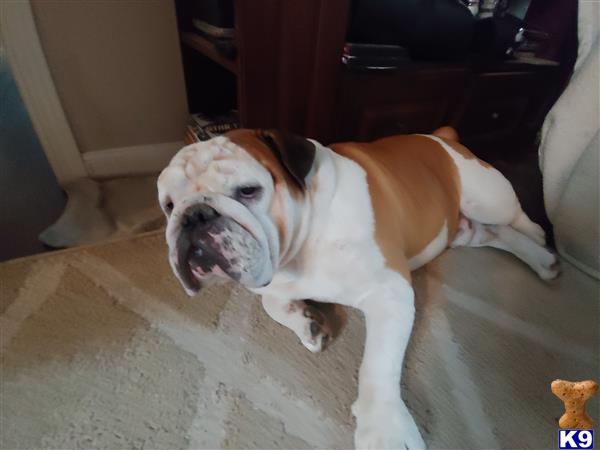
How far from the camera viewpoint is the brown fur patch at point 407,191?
2.48ft

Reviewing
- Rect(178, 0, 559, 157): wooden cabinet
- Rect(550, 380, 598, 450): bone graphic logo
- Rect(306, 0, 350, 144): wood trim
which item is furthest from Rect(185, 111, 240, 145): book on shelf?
Rect(550, 380, 598, 450): bone graphic logo

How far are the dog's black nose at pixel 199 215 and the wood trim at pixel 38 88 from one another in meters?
1.13

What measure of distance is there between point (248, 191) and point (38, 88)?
1.17 meters

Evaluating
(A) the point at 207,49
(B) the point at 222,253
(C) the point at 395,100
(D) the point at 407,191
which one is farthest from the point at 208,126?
(B) the point at 222,253

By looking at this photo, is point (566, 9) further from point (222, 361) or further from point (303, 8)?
point (222, 361)

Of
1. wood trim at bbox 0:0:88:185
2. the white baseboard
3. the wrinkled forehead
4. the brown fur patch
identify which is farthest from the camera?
the white baseboard

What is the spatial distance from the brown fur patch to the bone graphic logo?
300 mm

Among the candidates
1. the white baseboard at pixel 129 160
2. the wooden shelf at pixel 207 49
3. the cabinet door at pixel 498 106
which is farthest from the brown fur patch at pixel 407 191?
the white baseboard at pixel 129 160

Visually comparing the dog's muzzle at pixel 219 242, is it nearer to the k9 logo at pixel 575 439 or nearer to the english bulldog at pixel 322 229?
the english bulldog at pixel 322 229

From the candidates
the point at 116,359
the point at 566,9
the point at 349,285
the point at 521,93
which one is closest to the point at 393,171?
the point at 349,285

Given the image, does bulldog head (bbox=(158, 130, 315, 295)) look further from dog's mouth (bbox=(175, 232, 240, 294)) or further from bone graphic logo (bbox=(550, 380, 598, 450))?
bone graphic logo (bbox=(550, 380, 598, 450))

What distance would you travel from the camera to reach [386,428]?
60 centimetres

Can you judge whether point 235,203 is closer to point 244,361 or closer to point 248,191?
point 248,191

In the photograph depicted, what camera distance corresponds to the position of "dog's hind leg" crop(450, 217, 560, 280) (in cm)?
97
